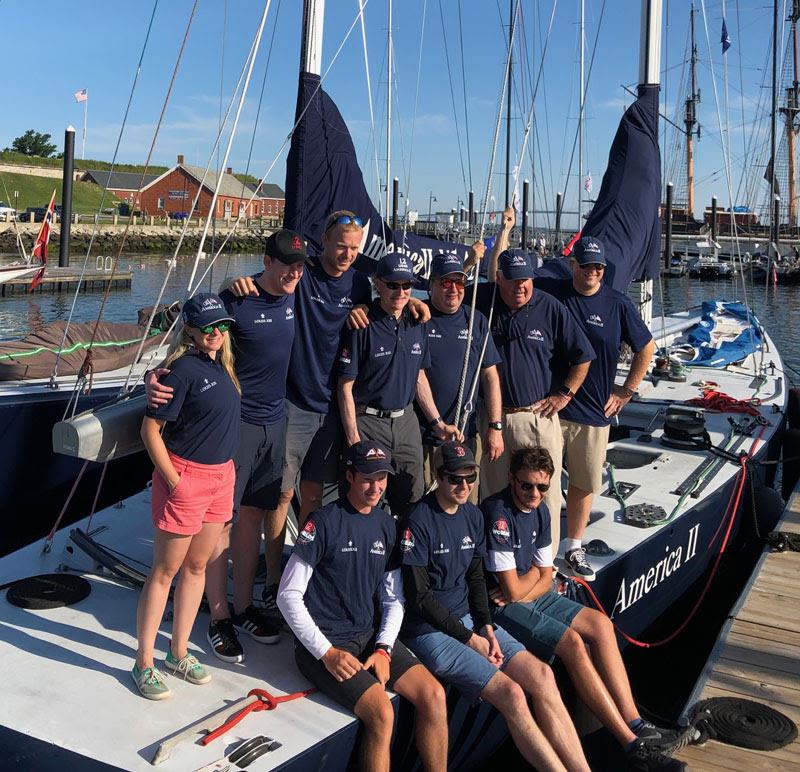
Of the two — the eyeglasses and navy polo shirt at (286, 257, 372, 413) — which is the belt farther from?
the eyeglasses

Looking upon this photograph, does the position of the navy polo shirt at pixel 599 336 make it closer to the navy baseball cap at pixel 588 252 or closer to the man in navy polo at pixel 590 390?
the man in navy polo at pixel 590 390

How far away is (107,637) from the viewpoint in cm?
426

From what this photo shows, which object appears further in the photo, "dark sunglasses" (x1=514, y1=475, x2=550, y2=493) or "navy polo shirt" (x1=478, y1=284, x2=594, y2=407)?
"navy polo shirt" (x1=478, y1=284, x2=594, y2=407)

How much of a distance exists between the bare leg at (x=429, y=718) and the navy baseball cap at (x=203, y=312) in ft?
5.60

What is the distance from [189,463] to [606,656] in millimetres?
2141

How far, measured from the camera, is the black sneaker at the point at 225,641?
4.09 m

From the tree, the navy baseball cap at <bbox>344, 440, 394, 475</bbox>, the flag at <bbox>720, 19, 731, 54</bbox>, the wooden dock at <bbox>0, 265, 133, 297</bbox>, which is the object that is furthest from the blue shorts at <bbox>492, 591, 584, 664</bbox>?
the tree

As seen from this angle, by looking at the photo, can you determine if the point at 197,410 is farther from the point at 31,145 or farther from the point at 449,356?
the point at 31,145

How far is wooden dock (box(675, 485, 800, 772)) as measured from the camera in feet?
14.0

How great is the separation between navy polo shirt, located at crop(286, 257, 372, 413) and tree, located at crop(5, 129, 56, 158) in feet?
283

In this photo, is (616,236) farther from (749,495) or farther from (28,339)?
(28,339)

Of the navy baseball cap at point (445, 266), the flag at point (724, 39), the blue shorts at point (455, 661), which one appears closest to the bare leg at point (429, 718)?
the blue shorts at point (455, 661)

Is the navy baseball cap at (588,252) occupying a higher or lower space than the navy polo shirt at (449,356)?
higher

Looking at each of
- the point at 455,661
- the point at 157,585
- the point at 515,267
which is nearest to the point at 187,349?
the point at 157,585
